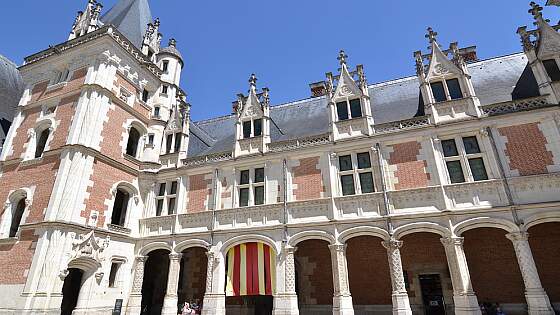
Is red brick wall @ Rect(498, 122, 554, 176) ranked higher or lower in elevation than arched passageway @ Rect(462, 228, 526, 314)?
higher

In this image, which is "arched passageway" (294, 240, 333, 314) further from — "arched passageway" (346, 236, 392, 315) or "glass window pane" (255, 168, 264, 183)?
"glass window pane" (255, 168, 264, 183)

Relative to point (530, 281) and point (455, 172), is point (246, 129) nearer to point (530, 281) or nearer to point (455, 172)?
point (455, 172)

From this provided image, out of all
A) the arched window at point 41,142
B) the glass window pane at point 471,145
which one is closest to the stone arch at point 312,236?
the glass window pane at point 471,145

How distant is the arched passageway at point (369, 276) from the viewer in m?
12.1

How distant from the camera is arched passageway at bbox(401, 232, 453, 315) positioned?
1162cm

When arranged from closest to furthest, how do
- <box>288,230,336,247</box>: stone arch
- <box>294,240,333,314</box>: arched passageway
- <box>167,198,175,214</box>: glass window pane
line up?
<box>288,230,336,247</box>: stone arch → <box>294,240,333,314</box>: arched passageway → <box>167,198,175,214</box>: glass window pane

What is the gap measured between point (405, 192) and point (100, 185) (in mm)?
12903

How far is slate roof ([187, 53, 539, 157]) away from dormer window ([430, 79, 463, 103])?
872 mm

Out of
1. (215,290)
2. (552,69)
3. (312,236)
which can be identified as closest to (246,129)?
(312,236)

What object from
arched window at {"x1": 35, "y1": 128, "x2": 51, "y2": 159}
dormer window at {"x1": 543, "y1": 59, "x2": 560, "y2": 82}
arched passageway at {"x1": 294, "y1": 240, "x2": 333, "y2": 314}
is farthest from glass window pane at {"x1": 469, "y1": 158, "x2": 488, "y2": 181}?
arched window at {"x1": 35, "y1": 128, "x2": 51, "y2": 159}

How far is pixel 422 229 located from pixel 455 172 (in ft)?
8.09

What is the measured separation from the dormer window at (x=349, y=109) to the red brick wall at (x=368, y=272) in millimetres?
5306

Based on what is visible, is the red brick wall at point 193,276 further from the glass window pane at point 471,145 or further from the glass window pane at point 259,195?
the glass window pane at point 471,145

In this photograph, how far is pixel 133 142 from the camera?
16578 mm
